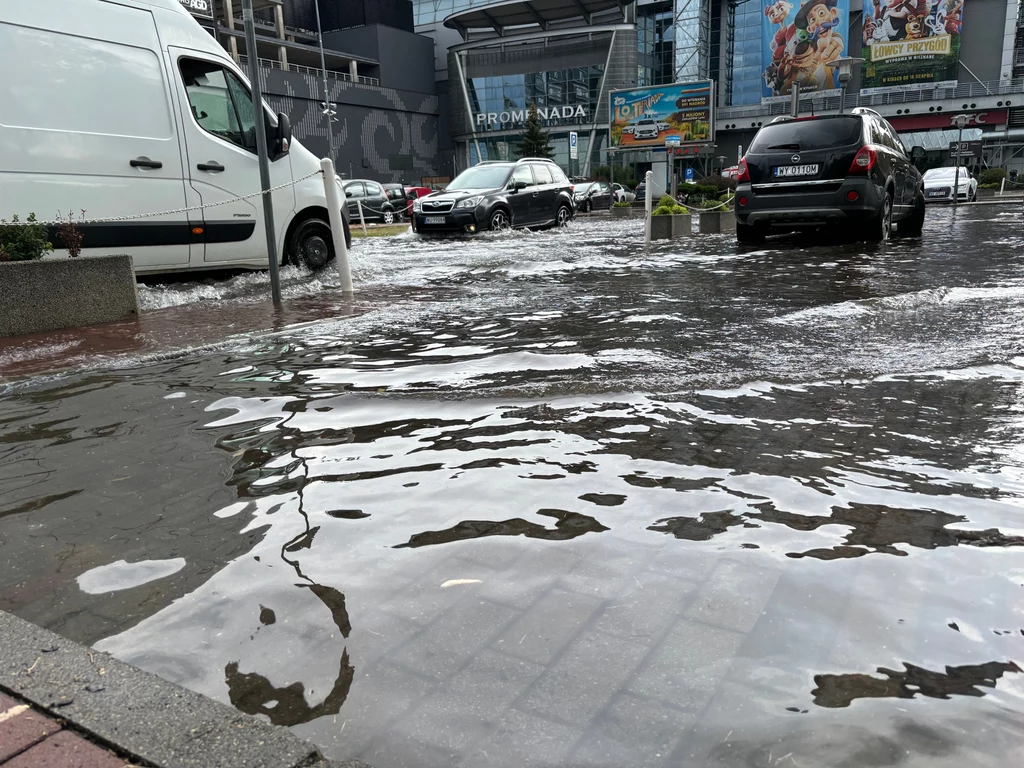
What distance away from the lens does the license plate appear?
11.8 metres

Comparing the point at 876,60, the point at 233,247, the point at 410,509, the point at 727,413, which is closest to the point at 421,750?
the point at 410,509

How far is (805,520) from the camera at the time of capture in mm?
2736

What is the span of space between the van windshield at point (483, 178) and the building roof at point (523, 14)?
188ft

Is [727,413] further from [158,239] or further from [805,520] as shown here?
[158,239]

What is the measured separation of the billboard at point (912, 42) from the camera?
6234 centimetres

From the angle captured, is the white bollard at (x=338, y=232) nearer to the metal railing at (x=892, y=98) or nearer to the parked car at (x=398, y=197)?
the parked car at (x=398, y=197)

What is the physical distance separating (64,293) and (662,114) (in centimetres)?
5587

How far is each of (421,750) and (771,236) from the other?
1500 centimetres

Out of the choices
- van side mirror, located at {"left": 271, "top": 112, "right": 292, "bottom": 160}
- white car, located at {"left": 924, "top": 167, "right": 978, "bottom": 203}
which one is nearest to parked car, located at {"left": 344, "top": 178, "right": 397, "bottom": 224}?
van side mirror, located at {"left": 271, "top": 112, "right": 292, "bottom": 160}

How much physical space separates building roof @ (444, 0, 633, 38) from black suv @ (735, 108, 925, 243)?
64144 mm

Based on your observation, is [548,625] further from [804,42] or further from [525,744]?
[804,42]

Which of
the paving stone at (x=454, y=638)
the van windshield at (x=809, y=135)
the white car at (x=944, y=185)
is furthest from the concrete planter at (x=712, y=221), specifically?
the paving stone at (x=454, y=638)

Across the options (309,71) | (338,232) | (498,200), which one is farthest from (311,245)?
(309,71)

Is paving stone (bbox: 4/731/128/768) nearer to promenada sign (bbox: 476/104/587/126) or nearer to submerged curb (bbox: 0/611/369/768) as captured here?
submerged curb (bbox: 0/611/369/768)
